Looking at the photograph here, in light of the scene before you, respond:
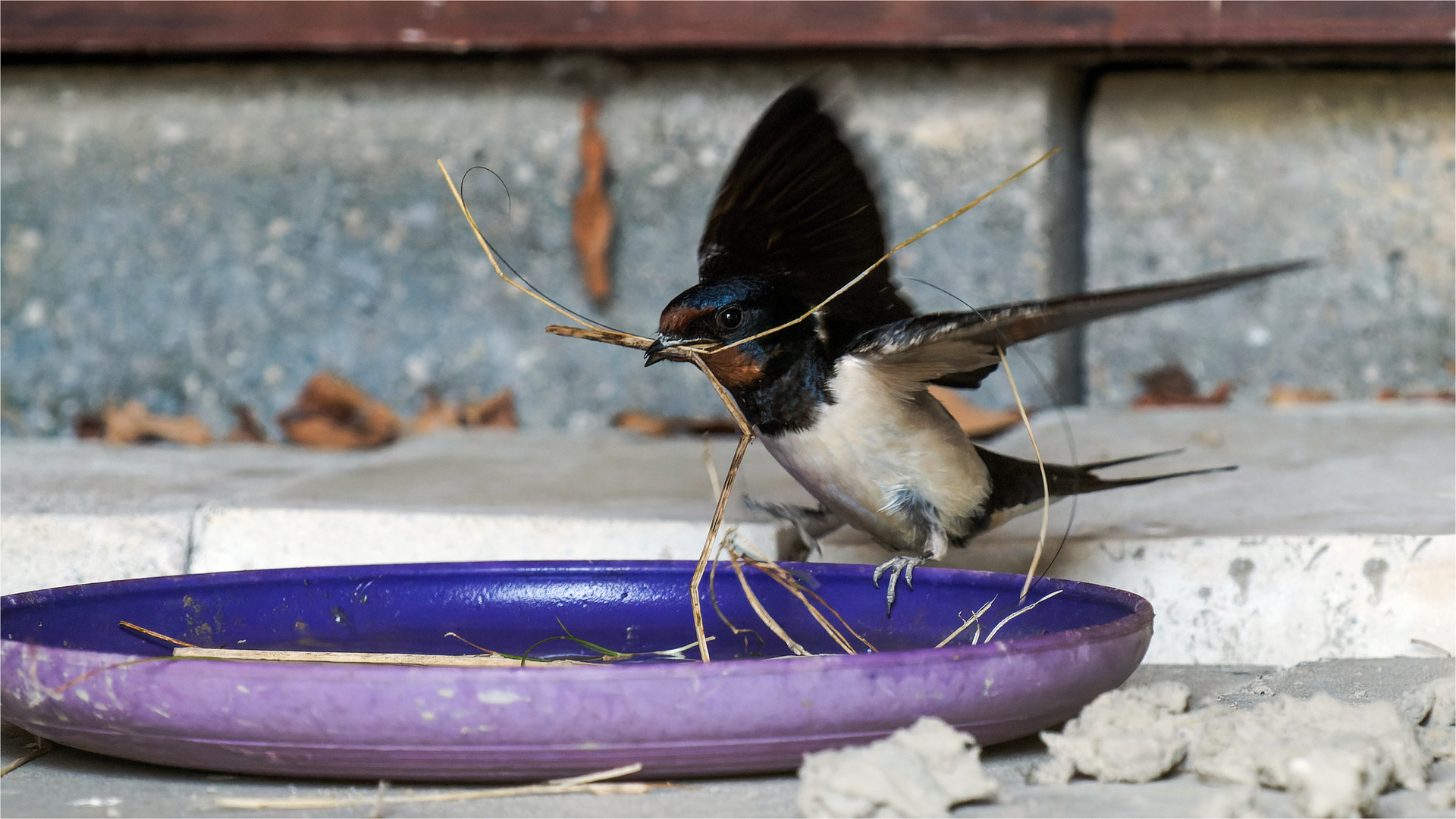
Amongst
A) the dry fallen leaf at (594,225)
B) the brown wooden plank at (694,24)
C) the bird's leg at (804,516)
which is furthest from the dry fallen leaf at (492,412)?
the bird's leg at (804,516)

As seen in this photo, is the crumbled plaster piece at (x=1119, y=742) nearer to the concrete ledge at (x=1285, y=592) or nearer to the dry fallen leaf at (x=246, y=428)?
the concrete ledge at (x=1285, y=592)

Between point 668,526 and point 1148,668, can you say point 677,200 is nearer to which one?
point 668,526

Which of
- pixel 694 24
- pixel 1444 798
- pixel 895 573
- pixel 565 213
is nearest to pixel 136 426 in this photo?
pixel 565 213

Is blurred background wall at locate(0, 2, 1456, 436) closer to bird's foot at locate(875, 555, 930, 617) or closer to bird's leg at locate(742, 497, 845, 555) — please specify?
bird's leg at locate(742, 497, 845, 555)

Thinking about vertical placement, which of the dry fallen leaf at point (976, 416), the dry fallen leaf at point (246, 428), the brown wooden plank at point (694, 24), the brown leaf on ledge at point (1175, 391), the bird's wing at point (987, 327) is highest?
the brown wooden plank at point (694, 24)

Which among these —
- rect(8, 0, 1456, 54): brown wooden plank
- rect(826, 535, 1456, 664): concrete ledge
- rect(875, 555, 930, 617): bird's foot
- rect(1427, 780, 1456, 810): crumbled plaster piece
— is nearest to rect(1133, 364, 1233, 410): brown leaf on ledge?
rect(8, 0, 1456, 54): brown wooden plank
